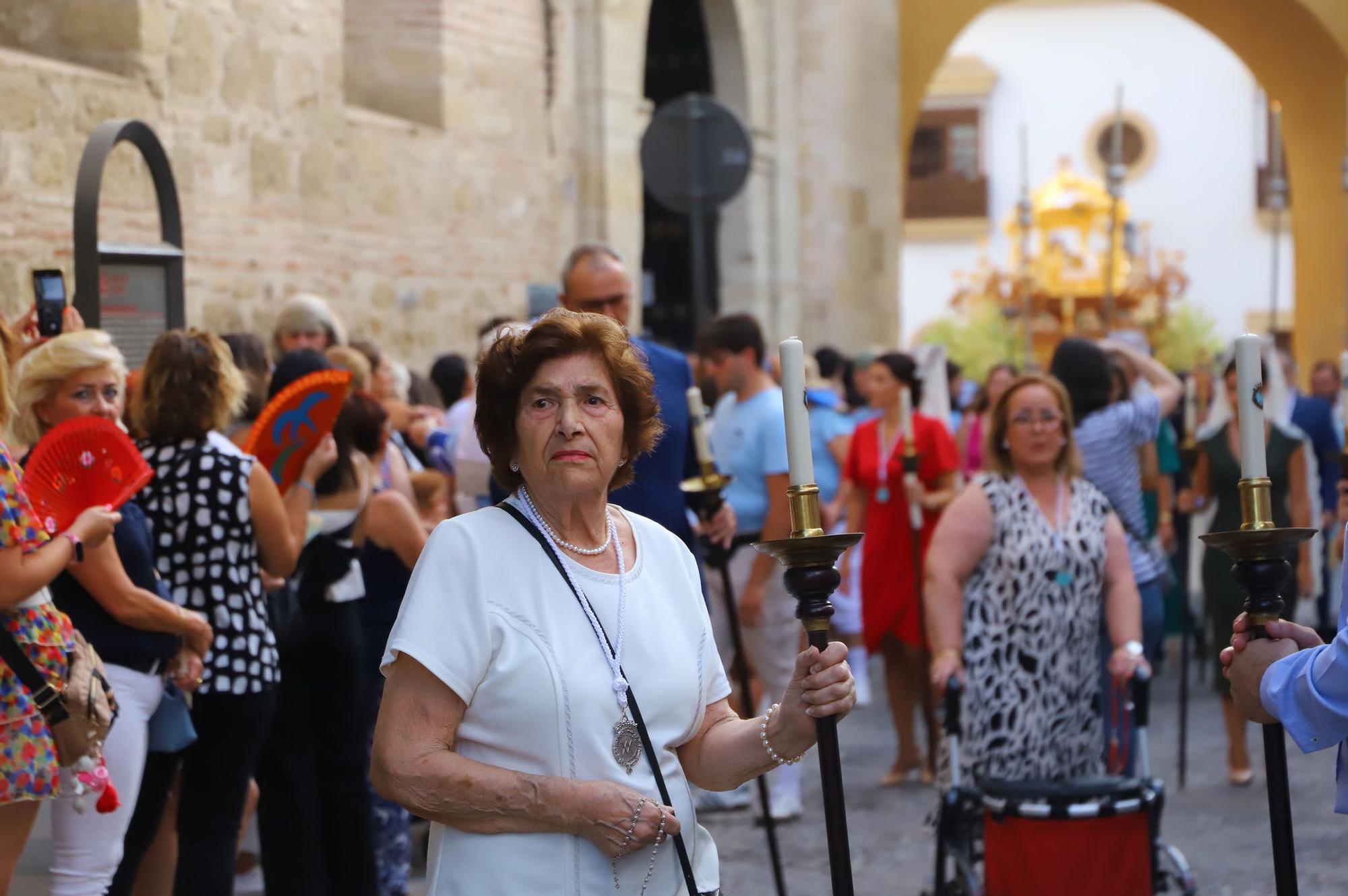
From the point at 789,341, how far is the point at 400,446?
4.84m

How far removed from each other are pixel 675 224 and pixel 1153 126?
32.0m

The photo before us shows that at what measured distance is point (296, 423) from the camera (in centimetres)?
529

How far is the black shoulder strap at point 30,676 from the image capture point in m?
4.07

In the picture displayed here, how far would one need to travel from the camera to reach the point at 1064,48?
158 ft

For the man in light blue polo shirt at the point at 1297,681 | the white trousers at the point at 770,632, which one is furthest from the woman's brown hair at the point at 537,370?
the white trousers at the point at 770,632

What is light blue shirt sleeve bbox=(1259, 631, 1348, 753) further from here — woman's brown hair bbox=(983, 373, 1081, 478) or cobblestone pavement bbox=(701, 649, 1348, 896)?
cobblestone pavement bbox=(701, 649, 1348, 896)

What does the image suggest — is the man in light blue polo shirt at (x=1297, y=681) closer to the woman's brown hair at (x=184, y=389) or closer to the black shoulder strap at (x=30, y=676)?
the black shoulder strap at (x=30, y=676)

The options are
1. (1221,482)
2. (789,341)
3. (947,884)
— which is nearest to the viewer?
(789,341)

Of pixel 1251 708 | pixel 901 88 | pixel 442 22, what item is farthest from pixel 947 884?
pixel 901 88

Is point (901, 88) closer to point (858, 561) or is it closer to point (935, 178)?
point (858, 561)

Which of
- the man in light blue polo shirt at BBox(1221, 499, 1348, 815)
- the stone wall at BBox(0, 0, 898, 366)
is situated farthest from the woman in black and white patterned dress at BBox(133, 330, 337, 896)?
the stone wall at BBox(0, 0, 898, 366)

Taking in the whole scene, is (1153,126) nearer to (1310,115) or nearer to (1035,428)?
(1310,115)

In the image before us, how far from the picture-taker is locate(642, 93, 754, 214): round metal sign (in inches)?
379

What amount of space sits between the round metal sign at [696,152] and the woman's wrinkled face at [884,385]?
1.36 metres
